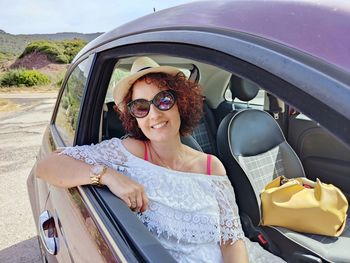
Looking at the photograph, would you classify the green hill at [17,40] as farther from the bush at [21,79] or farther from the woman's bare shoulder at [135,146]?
the woman's bare shoulder at [135,146]

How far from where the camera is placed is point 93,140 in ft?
5.79

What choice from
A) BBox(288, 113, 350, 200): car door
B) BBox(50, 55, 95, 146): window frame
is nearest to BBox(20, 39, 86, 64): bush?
BBox(288, 113, 350, 200): car door

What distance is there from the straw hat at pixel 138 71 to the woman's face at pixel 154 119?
32 millimetres

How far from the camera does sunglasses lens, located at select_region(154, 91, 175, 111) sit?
154 centimetres

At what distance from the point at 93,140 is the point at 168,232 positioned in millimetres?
577

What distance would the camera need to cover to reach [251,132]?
2.93 meters

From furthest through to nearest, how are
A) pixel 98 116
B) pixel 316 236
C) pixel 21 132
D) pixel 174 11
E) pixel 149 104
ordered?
pixel 21 132, pixel 316 236, pixel 98 116, pixel 149 104, pixel 174 11

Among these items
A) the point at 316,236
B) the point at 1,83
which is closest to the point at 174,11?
the point at 316,236

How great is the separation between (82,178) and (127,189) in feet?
0.67

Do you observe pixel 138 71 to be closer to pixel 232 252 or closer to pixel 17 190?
pixel 232 252

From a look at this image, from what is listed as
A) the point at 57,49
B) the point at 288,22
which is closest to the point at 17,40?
the point at 57,49

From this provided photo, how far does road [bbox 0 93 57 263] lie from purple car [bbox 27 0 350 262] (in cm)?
100

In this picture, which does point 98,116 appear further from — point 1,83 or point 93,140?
point 1,83

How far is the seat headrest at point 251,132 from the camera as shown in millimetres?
2836
